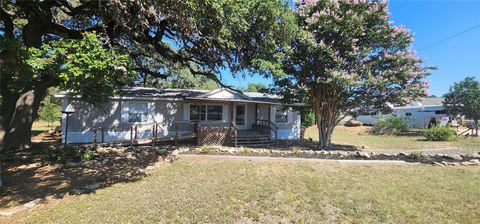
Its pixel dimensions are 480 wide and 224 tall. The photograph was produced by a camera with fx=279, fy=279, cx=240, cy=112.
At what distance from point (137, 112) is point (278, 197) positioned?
37.2 ft

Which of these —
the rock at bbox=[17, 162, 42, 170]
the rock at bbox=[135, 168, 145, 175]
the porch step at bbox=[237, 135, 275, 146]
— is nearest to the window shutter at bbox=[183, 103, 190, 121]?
the porch step at bbox=[237, 135, 275, 146]

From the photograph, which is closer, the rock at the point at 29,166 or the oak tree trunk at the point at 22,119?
the rock at the point at 29,166

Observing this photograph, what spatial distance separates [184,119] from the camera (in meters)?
16.5

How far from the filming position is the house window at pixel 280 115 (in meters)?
19.0

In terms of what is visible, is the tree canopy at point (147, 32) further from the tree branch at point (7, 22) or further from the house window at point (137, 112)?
the house window at point (137, 112)

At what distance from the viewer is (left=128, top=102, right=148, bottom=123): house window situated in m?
15.1

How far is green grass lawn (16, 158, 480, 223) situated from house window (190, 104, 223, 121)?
866 cm

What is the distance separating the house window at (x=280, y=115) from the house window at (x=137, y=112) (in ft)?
27.5

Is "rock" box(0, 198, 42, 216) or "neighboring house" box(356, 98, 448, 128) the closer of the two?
"rock" box(0, 198, 42, 216)

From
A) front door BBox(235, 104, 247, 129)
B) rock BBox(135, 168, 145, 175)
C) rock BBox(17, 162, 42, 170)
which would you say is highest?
front door BBox(235, 104, 247, 129)

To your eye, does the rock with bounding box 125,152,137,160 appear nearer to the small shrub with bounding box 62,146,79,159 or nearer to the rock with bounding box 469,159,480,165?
the small shrub with bounding box 62,146,79,159

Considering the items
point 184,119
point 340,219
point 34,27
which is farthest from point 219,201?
point 184,119

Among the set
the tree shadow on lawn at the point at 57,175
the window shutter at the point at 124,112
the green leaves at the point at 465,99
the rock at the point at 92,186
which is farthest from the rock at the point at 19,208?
the green leaves at the point at 465,99

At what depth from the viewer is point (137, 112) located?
50.0 feet
